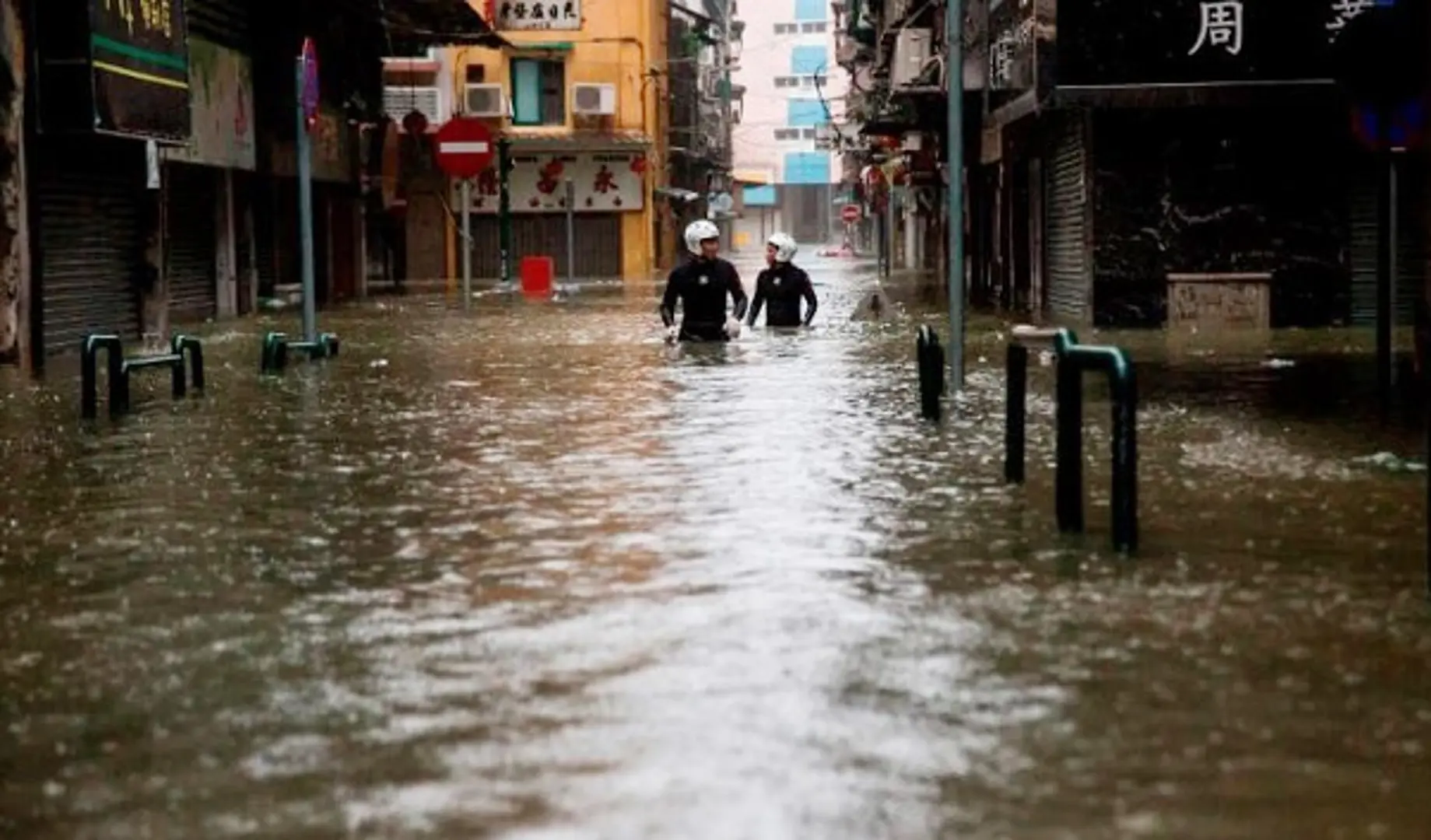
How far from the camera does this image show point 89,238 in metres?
25.3

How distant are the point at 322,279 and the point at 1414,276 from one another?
75.0 ft

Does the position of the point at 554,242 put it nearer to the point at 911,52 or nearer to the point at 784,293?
the point at 911,52

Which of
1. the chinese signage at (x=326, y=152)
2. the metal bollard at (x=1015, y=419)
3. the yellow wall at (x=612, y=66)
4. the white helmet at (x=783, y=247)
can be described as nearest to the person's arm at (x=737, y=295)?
the white helmet at (x=783, y=247)

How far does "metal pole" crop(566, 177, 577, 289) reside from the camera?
57.3m

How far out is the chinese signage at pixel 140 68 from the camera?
22.5 meters

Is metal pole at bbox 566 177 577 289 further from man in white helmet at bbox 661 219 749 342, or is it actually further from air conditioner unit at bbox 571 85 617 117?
man in white helmet at bbox 661 219 749 342

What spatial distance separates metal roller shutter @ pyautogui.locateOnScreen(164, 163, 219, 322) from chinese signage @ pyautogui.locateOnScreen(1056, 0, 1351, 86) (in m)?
11.7

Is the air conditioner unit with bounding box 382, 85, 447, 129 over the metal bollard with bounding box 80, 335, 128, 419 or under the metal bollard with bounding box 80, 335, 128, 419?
over

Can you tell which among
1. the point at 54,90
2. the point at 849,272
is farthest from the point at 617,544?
the point at 849,272

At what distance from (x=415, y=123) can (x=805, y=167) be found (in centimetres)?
A: 8904

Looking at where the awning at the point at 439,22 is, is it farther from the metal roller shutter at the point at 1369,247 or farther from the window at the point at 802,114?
the window at the point at 802,114

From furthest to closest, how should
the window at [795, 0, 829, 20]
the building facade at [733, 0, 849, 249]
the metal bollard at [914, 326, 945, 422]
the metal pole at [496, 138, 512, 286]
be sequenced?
the window at [795, 0, 829, 20], the building facade at [733, 0, 849, 249], the metal pole at [496, 138, 512, 286], the metal bollard at [914, 326, 945, 422]

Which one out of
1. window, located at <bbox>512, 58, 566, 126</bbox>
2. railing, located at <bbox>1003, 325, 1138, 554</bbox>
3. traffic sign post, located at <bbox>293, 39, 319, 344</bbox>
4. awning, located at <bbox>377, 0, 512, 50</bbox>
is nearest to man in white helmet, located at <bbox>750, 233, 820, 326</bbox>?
traffic sign post, located at <bbox>293, 39, 319, 344</bbox>

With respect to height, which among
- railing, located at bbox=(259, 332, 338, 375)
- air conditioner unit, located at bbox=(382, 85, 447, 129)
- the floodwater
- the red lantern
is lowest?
the floodwater
